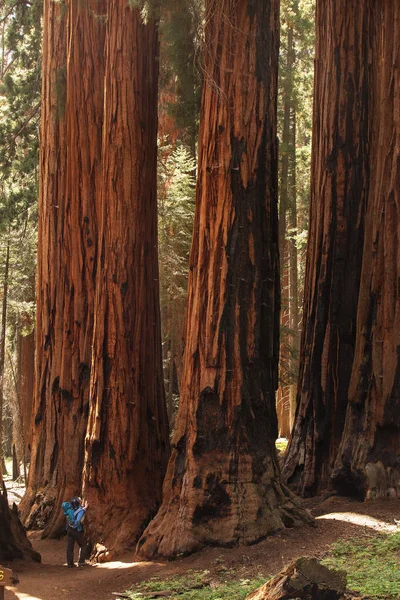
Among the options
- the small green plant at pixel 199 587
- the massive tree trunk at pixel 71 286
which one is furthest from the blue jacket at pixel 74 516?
the massive tree trunk at pixel 71 286

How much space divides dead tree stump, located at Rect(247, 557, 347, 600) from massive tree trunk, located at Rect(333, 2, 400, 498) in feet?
13.7

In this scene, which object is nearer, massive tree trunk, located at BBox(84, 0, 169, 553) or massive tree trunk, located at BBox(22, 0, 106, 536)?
massive tree trunk, located at BBox(84, 0, 169, 553)

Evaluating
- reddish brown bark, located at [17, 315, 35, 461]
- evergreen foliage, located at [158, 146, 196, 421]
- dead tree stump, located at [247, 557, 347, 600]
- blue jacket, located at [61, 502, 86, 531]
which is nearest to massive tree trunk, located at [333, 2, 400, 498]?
blue jacket, located at [61, 502, 86, 531]

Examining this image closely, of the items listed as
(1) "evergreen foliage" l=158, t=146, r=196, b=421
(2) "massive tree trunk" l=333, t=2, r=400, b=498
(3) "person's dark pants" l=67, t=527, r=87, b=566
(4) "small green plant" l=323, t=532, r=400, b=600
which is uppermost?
(1) "evergreen foliage" l=158, t=146, r=196, b=421

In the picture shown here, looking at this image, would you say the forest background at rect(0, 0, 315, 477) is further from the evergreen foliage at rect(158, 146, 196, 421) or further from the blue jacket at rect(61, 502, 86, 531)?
the blue jacket at rect(61, 502, 86, 531)

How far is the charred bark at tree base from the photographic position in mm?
9188

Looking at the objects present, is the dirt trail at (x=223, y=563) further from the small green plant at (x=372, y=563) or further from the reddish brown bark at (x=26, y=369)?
the reddish brown bark at (x=26, y=369)

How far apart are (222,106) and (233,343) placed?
2594 mm

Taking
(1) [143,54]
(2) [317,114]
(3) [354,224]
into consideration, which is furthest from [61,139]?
(3) [354,224]

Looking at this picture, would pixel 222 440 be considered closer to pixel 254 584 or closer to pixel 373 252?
pixel 254 584

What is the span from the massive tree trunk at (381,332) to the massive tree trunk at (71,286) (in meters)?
4.19

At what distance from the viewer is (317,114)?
12.5 metres

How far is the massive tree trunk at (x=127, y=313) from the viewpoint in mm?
10375

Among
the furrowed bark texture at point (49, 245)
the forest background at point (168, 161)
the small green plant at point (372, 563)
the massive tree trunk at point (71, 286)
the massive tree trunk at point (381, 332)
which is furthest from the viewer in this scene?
the furrowed bark texture at point (49, 245)
